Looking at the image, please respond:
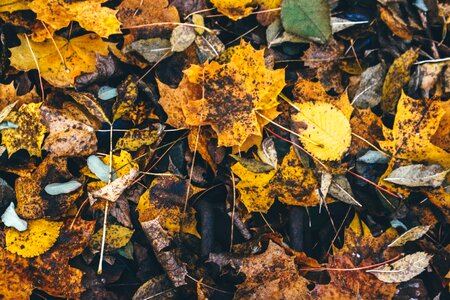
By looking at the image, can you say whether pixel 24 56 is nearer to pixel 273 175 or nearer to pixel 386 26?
pixel 273 175

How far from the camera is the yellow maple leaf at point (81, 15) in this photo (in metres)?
1.71

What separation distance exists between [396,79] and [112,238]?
1218 millimetres

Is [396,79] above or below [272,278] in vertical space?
above

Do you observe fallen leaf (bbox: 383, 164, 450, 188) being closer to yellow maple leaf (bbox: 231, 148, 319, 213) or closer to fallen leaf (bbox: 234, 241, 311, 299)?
yellow maple leaf (bbox: 231, 148, 319, 213)

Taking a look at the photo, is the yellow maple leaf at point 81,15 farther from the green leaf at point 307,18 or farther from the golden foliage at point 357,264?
the golden foliage at point 357,264

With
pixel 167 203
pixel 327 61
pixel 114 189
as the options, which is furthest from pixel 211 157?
pixel 327 61

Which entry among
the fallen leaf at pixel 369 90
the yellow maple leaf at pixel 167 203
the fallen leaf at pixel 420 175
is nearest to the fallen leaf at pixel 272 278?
the yellow maple leaf at pixel 167 203

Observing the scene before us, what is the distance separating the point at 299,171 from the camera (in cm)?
171

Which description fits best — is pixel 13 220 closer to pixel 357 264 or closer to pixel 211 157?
pixel 211 157

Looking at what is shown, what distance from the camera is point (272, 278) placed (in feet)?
5.44

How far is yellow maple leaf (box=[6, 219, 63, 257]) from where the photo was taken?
5.37 ft

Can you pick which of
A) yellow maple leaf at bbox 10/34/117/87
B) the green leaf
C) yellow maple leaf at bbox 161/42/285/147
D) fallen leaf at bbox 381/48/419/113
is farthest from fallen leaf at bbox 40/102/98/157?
fallen leaf at bbox 381/48/419/113

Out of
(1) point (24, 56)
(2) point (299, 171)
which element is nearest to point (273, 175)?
(2) point (299, 171)

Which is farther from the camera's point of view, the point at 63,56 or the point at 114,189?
the point at 63,56
